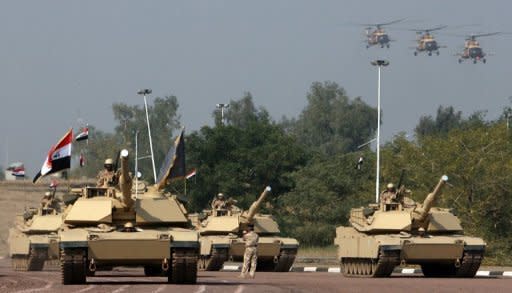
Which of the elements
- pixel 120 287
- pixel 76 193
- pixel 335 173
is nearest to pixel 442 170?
pixel 335 173

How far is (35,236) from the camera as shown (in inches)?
1773

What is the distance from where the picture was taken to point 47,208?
165 feet

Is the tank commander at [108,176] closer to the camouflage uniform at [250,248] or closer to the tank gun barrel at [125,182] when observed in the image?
the tank gun barrel at [125,182]

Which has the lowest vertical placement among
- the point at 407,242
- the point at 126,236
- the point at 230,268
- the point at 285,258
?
the point at 230,268

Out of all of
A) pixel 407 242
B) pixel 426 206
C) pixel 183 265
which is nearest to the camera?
pixel 183 265

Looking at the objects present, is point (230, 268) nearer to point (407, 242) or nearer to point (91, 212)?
point (407, 242)

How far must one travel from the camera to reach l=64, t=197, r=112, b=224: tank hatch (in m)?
31.2

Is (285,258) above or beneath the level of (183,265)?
beneath

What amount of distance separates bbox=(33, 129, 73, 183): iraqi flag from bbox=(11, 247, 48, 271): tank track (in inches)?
107

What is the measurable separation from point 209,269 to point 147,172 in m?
82.2

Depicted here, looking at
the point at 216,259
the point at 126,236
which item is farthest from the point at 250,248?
the point at 216,259

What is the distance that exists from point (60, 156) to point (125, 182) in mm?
17895

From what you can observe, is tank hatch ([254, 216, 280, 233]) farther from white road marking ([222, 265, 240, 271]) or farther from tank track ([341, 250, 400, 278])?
tank track ([341, 250, 400, 278])

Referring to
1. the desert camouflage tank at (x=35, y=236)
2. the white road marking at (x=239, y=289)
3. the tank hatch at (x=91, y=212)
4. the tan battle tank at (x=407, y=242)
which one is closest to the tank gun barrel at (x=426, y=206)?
the tan battle tank at (x=407, y=242)
